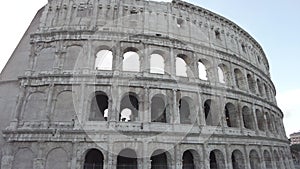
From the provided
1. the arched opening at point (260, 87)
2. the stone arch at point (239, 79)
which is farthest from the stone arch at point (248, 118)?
the arched opening at point (260, 87)

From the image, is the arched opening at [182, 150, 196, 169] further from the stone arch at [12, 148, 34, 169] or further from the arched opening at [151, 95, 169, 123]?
the stone arch at [12, 148, 34, 169]

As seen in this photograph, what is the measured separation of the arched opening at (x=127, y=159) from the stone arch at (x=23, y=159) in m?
4.98

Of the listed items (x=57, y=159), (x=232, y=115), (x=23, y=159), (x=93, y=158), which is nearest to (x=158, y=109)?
(x=93, y=158)

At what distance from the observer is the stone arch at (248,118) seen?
16.0 meters

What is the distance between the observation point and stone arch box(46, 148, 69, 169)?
1081 cm

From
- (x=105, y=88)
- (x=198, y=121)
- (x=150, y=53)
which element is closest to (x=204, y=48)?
(x=150, y=53)

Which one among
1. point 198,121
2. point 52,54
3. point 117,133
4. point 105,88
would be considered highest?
point 52,54

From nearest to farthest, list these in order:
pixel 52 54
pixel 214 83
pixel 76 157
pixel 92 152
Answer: pixel 76 157
pixel 92 152
pixel 52 54
pixel 214 83

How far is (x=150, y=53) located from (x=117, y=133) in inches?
237

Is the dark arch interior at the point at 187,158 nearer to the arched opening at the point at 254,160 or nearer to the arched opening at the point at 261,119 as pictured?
the arched opening at the point at 254,160

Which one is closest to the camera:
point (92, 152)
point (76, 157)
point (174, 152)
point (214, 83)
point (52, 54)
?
point (76, 157)

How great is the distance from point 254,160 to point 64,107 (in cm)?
1437

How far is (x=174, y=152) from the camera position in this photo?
38.9 feet

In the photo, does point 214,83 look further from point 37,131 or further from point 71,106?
point 37,131
